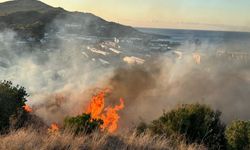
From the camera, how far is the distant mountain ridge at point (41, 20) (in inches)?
3938

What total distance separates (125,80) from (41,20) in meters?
63.1

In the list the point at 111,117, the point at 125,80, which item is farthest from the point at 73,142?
the point at 125,80

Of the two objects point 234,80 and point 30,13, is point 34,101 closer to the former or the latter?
point 234,80

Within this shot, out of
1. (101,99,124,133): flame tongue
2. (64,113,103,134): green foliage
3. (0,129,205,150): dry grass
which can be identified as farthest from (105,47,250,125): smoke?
(0,129,205,150): dry grass

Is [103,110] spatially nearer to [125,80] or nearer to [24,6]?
[125,80]

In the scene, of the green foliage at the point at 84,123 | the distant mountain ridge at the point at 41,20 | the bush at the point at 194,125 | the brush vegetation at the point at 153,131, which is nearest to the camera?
the brush vegetation at the point at 153,131

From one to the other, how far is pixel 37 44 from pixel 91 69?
1915 cm

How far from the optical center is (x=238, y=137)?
12922 mm

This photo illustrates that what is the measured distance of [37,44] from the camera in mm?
93375

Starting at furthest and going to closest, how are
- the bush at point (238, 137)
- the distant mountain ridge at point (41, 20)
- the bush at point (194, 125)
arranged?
the distant mountain ridge at point (41, 20), the bush at point (238, 137), the bush at point (194, 125)

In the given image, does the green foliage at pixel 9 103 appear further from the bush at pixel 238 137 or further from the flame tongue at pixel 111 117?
the flame tongue at pixel 111 117

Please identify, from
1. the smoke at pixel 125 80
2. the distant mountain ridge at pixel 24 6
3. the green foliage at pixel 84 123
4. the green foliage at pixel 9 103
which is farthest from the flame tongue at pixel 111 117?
the distant mountain ridge at pixel 24 6

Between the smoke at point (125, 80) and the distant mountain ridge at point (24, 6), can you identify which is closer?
the smoke at point (125, 80)

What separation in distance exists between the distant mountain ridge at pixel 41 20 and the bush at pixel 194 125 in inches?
3324
